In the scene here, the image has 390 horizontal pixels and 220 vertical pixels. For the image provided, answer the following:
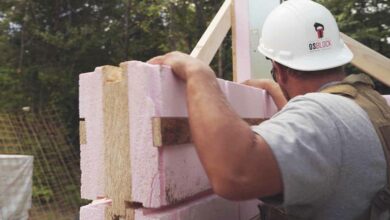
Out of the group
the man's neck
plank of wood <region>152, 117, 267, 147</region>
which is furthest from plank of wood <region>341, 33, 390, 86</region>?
plank of wood <region>152, 117, 267, 147</region>

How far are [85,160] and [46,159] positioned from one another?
11386 millimetres

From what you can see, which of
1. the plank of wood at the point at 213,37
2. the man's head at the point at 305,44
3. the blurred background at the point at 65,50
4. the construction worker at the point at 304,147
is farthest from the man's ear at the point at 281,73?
the blurred background at the point at 65,50

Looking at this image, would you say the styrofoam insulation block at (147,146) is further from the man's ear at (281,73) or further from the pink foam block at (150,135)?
the man's ear at (281,73)

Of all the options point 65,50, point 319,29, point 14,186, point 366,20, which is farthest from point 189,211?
point 65,50

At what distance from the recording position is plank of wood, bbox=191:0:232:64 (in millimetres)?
2738

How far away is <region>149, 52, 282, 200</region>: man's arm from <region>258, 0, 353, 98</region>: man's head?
1.92ft

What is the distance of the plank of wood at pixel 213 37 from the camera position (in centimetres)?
274

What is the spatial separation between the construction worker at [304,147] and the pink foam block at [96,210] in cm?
51

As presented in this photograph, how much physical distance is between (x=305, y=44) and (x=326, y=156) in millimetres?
654

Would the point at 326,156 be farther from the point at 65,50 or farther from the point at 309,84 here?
the point at 65,50

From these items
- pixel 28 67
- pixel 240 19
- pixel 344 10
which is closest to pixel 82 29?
pixel 28 67

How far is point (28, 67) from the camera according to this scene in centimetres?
1434

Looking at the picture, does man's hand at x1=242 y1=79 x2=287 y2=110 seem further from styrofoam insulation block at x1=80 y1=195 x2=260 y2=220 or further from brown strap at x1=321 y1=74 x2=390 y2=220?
brown strap at x1=321 y1=74 x2=390 y2=220

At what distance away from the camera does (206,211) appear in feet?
6.31
